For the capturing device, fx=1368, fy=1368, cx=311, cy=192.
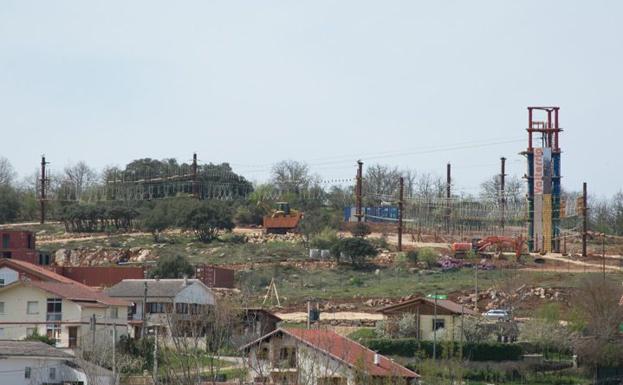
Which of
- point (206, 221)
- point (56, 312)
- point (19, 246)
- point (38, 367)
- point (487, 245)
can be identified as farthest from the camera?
point (206, 221)

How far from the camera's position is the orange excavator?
270 feet

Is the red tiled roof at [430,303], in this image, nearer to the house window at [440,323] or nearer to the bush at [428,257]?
the house window at [440,323]

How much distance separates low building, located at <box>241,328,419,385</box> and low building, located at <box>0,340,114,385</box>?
18.2 ft

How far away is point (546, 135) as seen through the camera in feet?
283

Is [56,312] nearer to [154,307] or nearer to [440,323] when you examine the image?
[154,307]

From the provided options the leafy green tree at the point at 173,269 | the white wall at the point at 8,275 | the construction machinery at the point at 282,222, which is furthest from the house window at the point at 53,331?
the construction machinery at the point at 282,222

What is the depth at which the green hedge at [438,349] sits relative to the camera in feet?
169

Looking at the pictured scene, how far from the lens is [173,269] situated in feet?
235

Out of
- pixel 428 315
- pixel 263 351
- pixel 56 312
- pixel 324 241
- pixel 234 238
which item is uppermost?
pixel 234 238

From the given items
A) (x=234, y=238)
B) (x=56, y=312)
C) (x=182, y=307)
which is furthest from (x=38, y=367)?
(x=234, y=238)

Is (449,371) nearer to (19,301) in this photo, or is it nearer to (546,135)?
(19,301)

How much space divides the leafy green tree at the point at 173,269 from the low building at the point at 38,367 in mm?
25408

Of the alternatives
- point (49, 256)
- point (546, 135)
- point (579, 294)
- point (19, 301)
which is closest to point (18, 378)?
point (19, 301)

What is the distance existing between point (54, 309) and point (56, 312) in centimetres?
19
